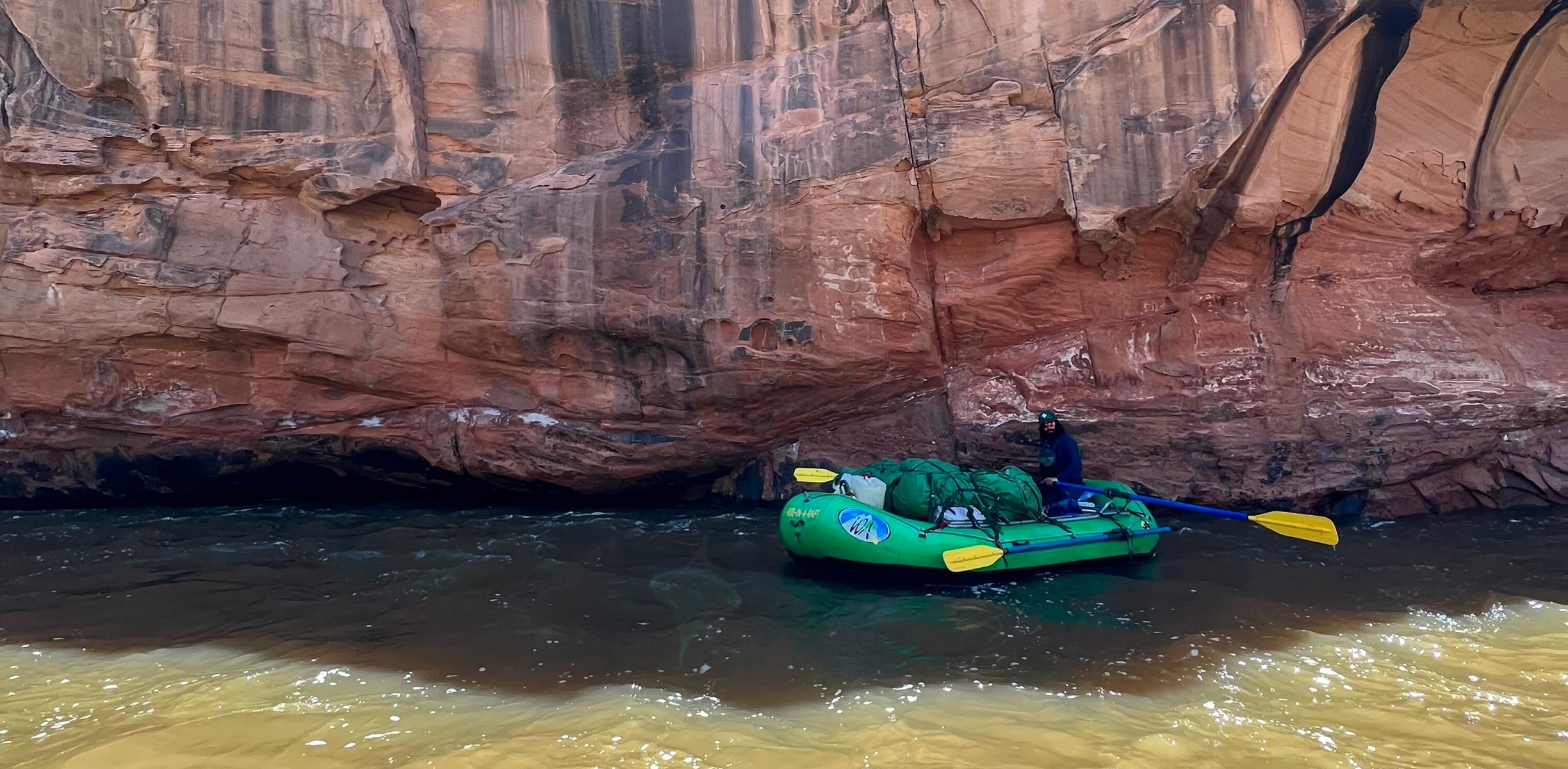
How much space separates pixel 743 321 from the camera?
7.95 meters

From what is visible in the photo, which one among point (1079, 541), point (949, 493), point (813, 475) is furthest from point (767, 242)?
point (1079, 541)

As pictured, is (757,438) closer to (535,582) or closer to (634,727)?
(535,582)

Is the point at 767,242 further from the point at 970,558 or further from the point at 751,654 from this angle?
the point at 751,654

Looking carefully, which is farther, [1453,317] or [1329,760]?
[1453,317]

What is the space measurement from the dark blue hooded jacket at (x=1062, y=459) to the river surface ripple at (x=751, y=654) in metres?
0.91

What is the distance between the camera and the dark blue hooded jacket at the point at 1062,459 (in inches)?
284

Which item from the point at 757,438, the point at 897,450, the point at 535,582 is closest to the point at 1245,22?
the point at 897,450

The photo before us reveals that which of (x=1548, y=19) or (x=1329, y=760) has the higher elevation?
(x=1548, y=19)

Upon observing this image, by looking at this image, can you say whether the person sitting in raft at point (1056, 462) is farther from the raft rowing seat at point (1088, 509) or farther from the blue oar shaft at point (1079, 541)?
the blue oar shaft at point (1079, 541)

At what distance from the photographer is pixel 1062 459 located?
7305 mm

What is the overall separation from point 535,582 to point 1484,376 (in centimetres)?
817

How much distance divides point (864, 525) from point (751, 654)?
1.60 meters

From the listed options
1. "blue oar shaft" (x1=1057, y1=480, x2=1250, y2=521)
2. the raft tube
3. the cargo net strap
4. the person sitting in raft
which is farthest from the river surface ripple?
the person sitting in raft

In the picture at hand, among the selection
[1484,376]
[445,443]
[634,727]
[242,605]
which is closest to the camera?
[634,727]
